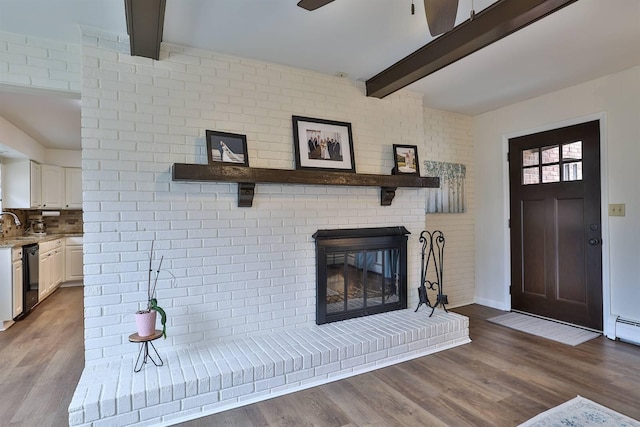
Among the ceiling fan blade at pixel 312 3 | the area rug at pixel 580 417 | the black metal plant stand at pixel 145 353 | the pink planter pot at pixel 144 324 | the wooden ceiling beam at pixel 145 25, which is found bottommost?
the area rug at pixel 580 417

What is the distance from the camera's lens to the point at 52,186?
5902 mm

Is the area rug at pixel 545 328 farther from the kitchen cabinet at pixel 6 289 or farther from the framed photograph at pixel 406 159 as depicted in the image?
the kitchen cabinet at pixel 6 289

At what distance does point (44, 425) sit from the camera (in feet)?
6.51

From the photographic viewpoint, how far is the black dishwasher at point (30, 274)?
13.3 feet

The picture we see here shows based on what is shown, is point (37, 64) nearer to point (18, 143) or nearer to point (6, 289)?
point (6, 289)

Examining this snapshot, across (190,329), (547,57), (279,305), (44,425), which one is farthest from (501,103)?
(44,425)

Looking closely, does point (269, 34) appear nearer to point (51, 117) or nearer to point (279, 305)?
point (279, 305)

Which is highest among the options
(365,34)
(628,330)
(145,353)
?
(365,34)

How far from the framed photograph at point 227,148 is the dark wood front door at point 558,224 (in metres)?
3.18

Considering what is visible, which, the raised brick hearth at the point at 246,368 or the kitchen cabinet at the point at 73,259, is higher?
the kitchen cabinet at the point at 73,259

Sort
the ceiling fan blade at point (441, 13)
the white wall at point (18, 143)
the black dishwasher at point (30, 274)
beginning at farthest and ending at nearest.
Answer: the white wall at point (18, 143), the black dishwasher at point (30, 274), the ceiling fan blade at point (441, 13)

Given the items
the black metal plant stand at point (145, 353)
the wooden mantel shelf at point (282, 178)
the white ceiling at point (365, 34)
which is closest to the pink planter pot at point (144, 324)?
the black metal plant stand at point (145, 353)

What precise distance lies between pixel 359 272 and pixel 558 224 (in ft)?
7.32

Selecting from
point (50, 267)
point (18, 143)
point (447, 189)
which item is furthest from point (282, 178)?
point (50, 267)
